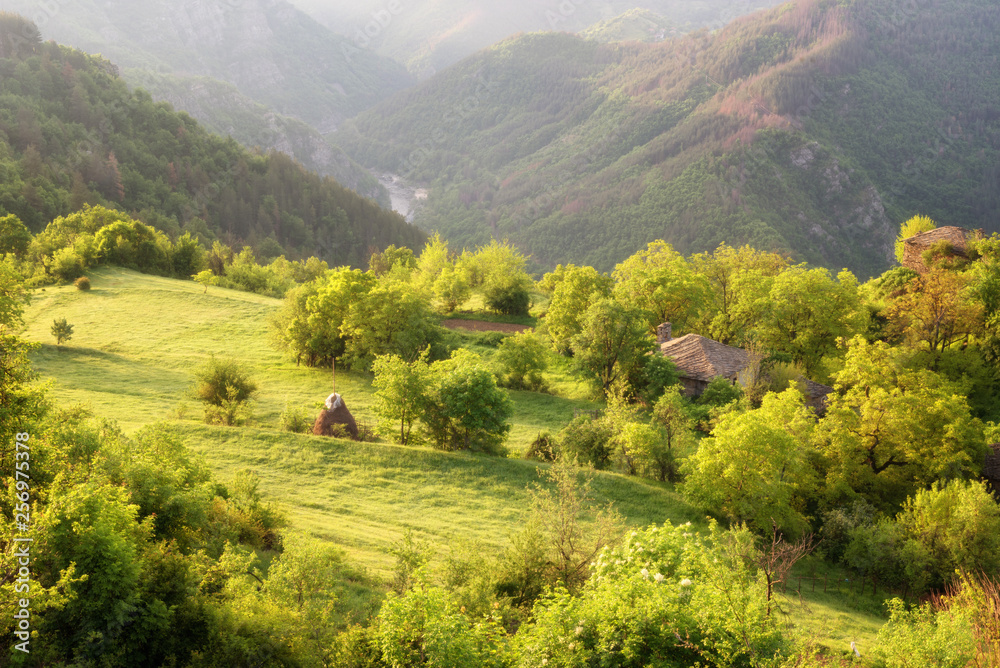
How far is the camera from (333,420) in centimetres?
2591

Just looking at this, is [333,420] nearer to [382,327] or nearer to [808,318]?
[382,327]

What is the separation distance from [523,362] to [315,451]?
1806 cm

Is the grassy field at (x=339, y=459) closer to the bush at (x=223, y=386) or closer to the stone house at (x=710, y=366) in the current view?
the bush at (x=223, y=386)

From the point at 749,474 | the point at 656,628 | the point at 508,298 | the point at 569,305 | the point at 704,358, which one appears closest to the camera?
the point at 656,628

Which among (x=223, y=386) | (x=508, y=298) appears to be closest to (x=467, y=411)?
(x=223, y=386)

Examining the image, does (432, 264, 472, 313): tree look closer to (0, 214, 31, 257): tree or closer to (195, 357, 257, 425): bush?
(195, 357, 257, 425): bush

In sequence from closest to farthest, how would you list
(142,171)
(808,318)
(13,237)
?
(808,318) < (13,237) < (142,171)

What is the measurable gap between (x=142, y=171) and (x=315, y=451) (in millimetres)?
111983

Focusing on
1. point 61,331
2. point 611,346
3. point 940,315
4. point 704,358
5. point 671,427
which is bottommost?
point 671,427

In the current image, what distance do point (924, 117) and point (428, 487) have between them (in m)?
227

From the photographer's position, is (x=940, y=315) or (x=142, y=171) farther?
(x=142, y=171)

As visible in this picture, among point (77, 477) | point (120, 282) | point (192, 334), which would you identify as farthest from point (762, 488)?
point (120, 282)

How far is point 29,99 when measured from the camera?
104 meters

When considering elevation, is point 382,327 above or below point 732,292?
below
